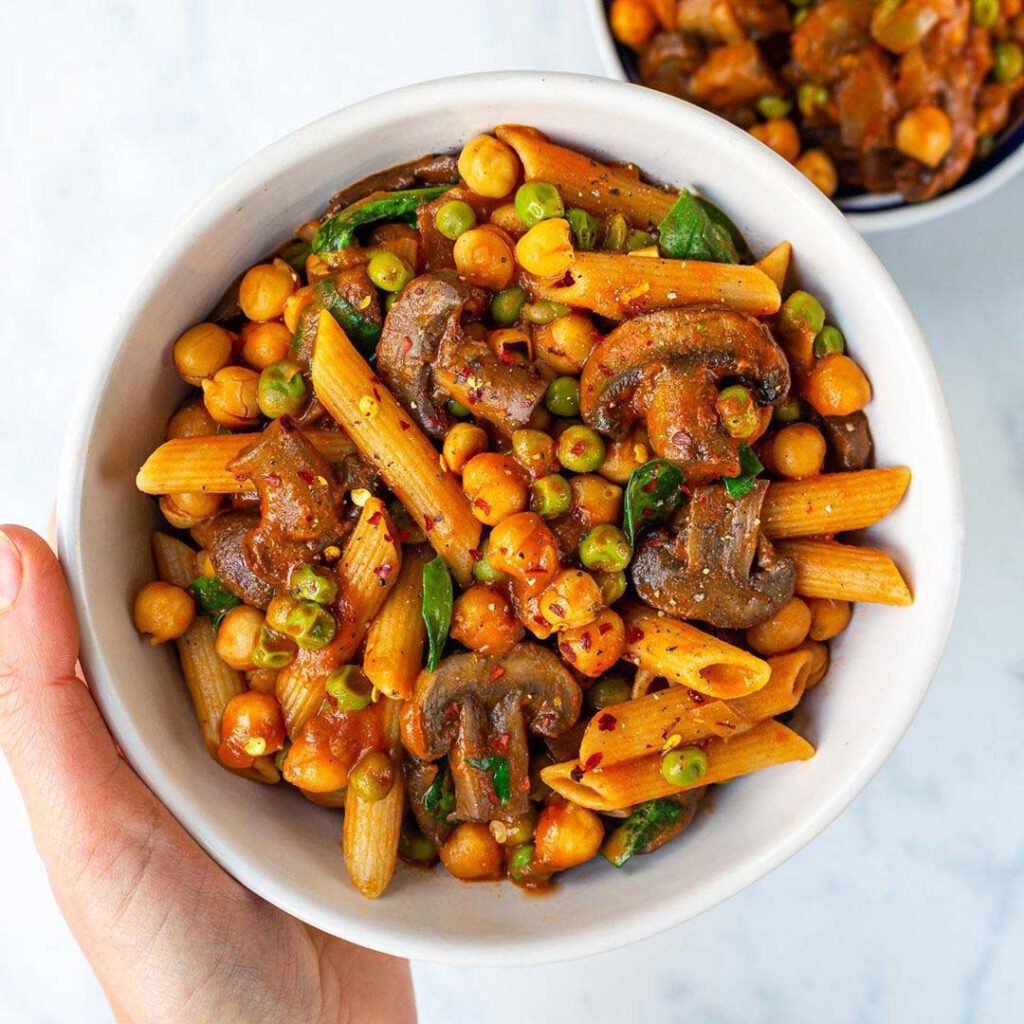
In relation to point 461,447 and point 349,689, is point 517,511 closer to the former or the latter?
point 461,447

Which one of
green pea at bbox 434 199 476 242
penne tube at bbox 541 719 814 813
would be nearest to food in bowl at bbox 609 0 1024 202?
green pea at bbox 434 199 476 242

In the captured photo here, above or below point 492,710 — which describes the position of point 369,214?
above

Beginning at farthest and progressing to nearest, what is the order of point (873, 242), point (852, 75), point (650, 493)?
point (873, 242), point (852, 75), point (650, 493)

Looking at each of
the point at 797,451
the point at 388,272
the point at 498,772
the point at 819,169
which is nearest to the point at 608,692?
the point at 498,772

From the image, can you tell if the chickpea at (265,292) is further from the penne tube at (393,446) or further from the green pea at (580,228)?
the green pea at (580,228)

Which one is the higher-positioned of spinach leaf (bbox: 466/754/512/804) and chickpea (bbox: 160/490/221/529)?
chickpea (bbox: 160/490/221/529)

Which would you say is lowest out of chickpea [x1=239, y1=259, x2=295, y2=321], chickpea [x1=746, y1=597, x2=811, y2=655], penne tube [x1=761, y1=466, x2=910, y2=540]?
chickpea [x1=746, y1=597, x2=811, y2=655]

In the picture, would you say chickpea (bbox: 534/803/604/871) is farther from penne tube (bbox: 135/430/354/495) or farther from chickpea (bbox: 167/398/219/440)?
chickpea (bbox: 167/398/219/440)
